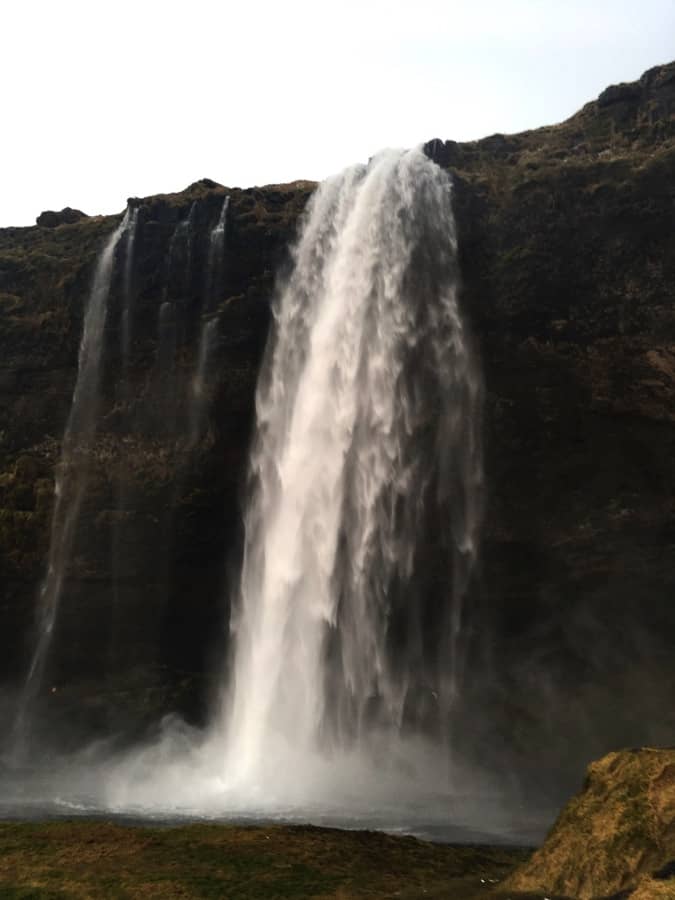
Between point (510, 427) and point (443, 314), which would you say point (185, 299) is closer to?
point (443, 314)

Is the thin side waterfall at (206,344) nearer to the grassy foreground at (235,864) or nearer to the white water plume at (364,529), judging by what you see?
the white water plume at (364,529)

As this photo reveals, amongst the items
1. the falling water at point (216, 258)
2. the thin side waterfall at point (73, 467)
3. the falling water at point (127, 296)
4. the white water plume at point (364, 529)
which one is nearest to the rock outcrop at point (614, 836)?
the white water plume at point (364, 529)

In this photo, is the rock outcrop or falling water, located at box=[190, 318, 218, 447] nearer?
the rock outcrop

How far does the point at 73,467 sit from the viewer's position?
3781 centimetres

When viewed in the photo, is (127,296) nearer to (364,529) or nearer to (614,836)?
(364,529)

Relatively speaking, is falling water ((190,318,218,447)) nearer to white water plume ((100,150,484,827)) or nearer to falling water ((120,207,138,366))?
white water plume ((100,150,484,827))

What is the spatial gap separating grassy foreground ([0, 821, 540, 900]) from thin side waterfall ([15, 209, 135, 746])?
16163 mm

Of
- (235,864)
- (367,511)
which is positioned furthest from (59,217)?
(235,864)

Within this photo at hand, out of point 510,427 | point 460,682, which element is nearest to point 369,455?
point 510,427

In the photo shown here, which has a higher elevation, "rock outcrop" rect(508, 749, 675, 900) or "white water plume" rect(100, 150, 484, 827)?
"white water plume" rect(100, 150, 484, 827)

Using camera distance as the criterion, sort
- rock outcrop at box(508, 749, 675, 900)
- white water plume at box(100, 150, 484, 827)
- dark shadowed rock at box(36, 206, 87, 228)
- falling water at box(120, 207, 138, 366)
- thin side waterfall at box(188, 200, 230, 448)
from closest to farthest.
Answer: rock outcrop at box(508, 749, 675, 900) < white water plume at box(100, 150, 484, 827) < thin side waterfall at box(188, 200, 230, 448) < falling water at box(120, 207, 138, 366) < dark shadowed rock at box(36, 206, 87, 228)

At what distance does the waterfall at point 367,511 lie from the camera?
3353 cm

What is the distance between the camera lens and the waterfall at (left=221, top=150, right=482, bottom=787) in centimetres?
3353

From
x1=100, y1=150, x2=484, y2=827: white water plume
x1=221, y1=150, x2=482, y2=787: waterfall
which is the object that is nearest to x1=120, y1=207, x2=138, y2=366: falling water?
x1=100, y1=150, x2=484, y2=827: white water plume
